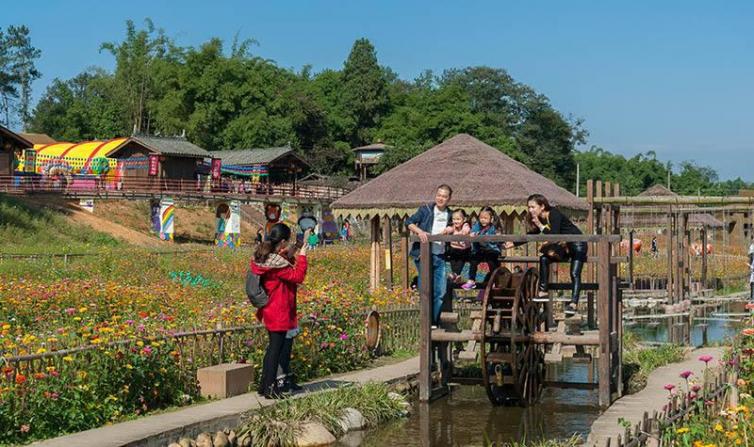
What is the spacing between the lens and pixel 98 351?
10859mm

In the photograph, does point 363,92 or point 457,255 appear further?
point 363,92

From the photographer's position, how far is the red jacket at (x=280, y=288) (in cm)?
1187

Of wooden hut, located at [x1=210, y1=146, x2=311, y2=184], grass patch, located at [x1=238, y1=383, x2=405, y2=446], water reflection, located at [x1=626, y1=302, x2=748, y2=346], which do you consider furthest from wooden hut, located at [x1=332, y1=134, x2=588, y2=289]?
wooden hut, located at [x1=210, y1=146, x2=311, y2=184]

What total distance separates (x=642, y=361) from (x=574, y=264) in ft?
10.2

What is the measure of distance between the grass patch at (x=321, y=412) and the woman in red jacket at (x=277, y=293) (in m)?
0.49

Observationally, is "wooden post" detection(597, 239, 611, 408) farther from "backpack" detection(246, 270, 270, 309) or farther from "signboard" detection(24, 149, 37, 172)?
"signboard" detection(24, 149, 37, 172)

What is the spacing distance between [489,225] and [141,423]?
7.36 meters

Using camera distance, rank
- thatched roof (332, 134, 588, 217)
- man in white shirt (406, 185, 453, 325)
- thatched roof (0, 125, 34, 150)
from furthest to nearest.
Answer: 1. thatched roof (0, 125, 34, 150)
2. thatched roof (332, 134, 588, 217)
3. man in white shirt (406, 185, 453, 325)

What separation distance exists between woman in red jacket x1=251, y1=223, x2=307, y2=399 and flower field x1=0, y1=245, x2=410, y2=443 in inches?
36.6

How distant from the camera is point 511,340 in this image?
13125 millimetres

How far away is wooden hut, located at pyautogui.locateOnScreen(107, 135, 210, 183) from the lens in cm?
6650

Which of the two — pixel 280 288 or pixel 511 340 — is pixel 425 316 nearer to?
pixel 511 340

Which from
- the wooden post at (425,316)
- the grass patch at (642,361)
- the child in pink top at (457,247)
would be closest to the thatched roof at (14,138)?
the grass patch at (642,361)

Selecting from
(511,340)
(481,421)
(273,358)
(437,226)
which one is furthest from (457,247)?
(273,358)
